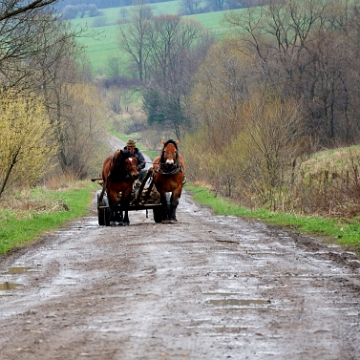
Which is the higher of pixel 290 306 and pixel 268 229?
pixel 290 306

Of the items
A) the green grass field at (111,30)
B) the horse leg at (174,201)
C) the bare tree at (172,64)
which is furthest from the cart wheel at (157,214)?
the green grass field at (111,30)

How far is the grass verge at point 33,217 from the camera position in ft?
58.7

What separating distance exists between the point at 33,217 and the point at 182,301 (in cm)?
1567

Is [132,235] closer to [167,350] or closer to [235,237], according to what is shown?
[235,237]

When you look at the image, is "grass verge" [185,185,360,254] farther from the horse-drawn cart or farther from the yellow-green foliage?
the yellow-green foliage

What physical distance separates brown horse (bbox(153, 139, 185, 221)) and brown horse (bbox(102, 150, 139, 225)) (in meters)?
0.83

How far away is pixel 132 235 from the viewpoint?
57.3ft

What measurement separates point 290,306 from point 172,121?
7685 centimetres

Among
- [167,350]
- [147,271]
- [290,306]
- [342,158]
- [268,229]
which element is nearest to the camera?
[167,350]

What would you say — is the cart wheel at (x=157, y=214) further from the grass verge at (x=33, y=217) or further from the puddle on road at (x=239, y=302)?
the puddle on road at (x=239, y=302)

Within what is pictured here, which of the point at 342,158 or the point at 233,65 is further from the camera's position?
the point at 233,65

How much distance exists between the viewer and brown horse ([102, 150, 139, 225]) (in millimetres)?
21156

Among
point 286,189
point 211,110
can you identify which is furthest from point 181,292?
point 211,110

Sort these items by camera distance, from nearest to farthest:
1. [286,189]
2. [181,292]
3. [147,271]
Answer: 1. [181,292]
2. [147,271]
3. [286,189]
